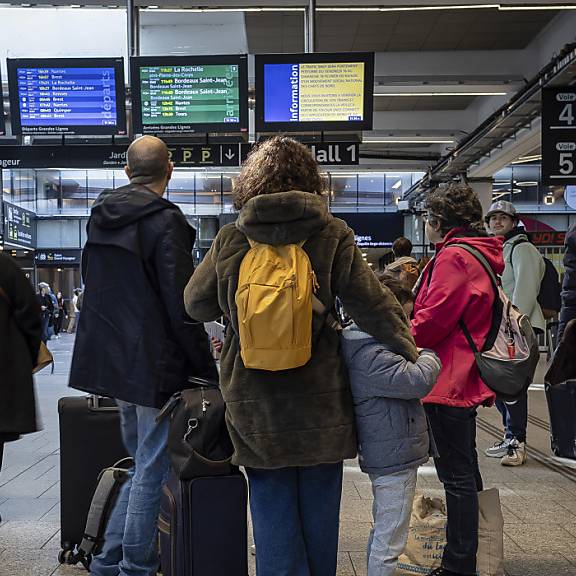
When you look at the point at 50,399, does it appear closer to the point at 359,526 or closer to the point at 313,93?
the point at 313,93

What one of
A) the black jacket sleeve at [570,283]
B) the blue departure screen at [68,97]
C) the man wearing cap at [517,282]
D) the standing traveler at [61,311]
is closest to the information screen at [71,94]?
the blue departure screen at [68,97]

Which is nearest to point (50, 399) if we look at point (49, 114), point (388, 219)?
point (49, 114)

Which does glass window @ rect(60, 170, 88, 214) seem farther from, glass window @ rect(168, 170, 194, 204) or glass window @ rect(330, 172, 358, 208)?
glass window @ rect(330, 172, 358, 208)

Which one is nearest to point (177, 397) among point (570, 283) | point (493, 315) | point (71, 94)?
point (493, 315)

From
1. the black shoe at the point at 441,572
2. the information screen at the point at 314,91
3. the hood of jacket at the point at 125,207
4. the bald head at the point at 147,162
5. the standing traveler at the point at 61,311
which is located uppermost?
the information screen at the point at 314,91

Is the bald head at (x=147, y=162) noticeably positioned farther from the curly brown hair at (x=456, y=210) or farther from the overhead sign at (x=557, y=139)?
the overhead sign at (x=557, y=139)

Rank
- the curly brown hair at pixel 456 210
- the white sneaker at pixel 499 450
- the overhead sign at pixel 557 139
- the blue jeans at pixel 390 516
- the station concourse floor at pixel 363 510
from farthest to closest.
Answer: the overhead sign at pixel 557 139, the white sneaker at pixel 499 450, the station concourse floor at pixel 363 510, the curly brown hair at pixel 456 210, the blue jeans at pixel 390 516

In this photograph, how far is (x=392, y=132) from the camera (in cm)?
1595

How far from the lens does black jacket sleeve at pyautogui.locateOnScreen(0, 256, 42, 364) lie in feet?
12.3

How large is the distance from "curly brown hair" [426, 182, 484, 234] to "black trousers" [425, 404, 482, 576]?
799 millimetres

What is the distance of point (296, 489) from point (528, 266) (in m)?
3.93

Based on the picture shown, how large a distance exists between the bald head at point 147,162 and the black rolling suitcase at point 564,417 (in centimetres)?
184

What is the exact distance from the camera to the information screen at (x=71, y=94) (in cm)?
828

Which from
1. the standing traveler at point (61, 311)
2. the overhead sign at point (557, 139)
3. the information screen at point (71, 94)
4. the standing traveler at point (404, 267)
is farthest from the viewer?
the standing traveler at point (61, 311)
